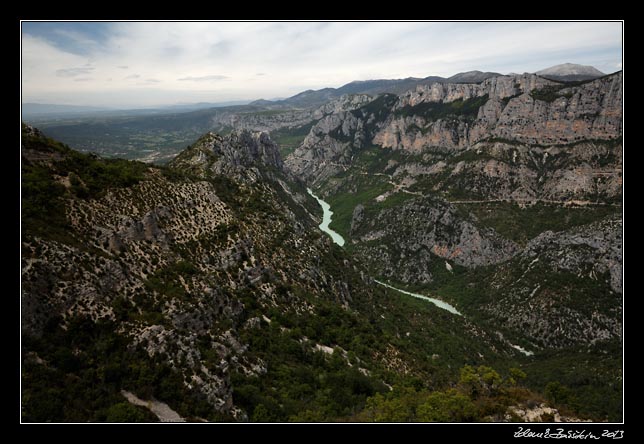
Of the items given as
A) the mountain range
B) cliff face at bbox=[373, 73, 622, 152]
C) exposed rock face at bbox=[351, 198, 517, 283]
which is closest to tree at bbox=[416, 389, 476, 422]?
the mountain range

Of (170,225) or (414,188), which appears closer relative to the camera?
(170,225)

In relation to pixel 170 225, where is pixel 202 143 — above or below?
above

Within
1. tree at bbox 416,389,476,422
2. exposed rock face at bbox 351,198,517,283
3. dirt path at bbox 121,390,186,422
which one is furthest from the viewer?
exposed rock face at bbox 351,198,517,283

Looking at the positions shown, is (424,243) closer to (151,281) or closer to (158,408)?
(151,281)

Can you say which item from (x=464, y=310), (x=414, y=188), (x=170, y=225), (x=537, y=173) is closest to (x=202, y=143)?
(x=170, y=225)

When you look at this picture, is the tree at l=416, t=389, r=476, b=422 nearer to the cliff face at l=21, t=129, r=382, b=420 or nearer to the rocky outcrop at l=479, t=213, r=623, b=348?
the cliff face at l=21, t=129, r=382, b=420

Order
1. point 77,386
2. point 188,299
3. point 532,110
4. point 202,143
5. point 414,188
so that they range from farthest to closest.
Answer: point 414,188
point 532,110
point 202,143
point 188,299
point 77,386

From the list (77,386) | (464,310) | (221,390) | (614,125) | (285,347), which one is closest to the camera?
(77,386)

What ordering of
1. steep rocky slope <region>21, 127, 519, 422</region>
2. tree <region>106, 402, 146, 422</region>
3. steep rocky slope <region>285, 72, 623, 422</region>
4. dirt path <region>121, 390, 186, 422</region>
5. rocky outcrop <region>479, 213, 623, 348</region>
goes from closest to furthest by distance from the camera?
1. tree <region>106, 402, 146, 422</region>
2. dirt path <region>121, 390, 186, 422</region>
3. steep rocky slope <region>21, 127, 519, 422</region>
4. rocky outcrop <region>479, 213, 623, 348</region>
5. steep rocky slope <region>285, 72, 623, 422</region>

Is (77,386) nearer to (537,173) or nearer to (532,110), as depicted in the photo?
(537,173)
